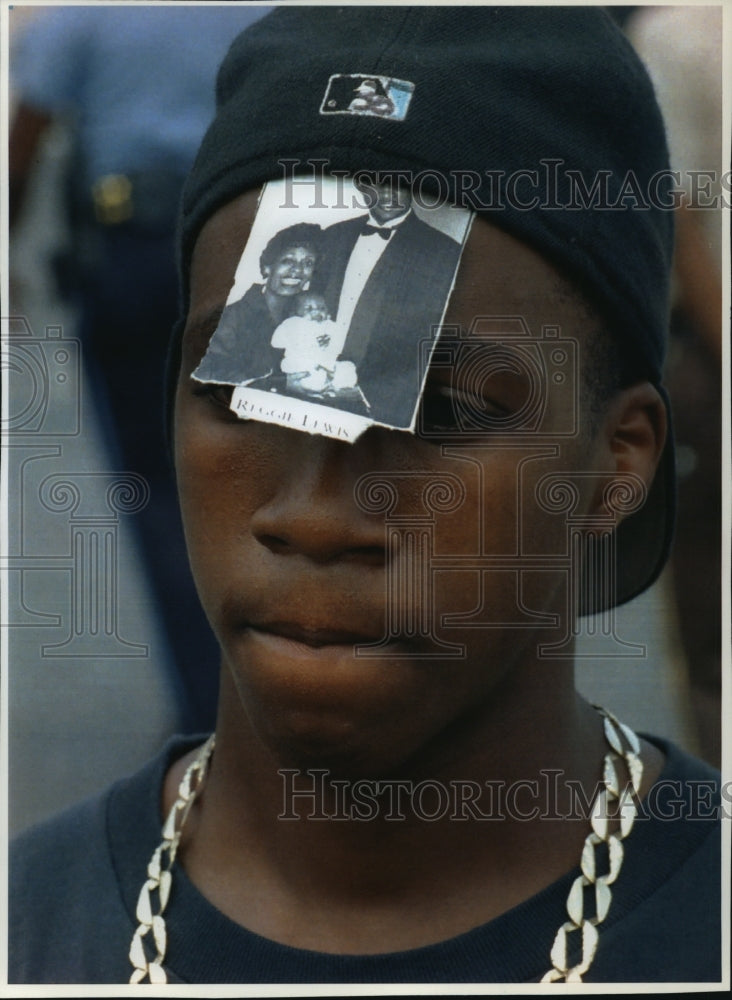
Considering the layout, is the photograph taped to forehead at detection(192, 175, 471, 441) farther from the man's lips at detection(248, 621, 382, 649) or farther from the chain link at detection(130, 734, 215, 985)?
the chain link at detection(130, 734, 215, 985)

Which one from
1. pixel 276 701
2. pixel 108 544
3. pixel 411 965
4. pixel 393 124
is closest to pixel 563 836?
pixel 411 965

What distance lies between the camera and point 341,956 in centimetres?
182

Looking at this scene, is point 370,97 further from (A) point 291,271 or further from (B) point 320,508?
(B) point 320,508

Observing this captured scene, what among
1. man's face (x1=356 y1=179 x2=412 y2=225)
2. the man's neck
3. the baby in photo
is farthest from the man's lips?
man's face (x1=356 y1=179 x2=412 y2=225)

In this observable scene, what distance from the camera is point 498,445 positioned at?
5.69ft

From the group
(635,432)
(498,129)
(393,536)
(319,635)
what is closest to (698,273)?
(635,432)

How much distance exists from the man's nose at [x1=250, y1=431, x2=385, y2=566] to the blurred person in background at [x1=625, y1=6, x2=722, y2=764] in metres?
0.62

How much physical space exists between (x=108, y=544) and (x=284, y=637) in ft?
1.53

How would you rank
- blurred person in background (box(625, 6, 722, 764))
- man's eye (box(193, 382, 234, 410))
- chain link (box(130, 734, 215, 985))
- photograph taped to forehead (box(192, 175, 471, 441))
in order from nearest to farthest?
photograph taped to forehead (box(192, 175, 471, 441)) < man's eye (box(193, 382, 234, 410)) < chain link (box(130, 734, 215, 985)) < blurred person in background (box(625, 6, 722, 764))

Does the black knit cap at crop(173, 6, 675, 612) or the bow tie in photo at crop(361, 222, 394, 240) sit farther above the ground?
the black knit cap at crop(173, 6, 675, 612)

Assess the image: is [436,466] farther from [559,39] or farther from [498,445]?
[559,39]

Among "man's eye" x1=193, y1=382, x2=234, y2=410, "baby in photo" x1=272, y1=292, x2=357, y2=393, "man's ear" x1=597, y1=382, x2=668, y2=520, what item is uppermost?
"baby in photo" x1=272, y1=292, x2=357, y2=393

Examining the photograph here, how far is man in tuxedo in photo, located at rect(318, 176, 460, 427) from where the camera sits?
161 centimetres

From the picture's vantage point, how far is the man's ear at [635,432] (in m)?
1.84
